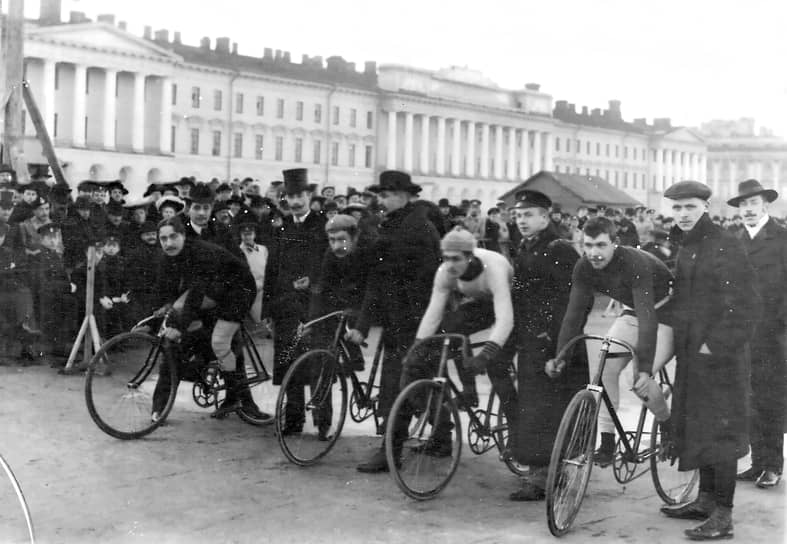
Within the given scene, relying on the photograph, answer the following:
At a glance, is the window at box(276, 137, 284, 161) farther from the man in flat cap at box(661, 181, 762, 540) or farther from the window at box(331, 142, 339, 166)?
the man in flat cap at box(661, 181, 762, 540)

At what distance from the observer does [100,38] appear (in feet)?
33.4

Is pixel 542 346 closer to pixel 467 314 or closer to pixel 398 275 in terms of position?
pixel 467 314

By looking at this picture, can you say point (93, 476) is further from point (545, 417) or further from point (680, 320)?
→ point (680, 320)

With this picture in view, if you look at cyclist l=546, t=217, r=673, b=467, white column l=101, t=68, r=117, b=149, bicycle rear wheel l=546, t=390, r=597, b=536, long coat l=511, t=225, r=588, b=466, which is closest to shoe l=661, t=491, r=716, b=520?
cyclist l=546, t=217, r=673, b=467

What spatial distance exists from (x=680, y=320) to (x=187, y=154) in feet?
22.2

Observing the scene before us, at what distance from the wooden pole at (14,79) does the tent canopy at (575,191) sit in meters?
4.55

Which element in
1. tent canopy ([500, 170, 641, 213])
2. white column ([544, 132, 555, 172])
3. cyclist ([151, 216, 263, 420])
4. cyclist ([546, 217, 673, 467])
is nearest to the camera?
cyclist ([546, 217, 673, 467])

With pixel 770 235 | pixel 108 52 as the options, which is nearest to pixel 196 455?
pixel 770 235

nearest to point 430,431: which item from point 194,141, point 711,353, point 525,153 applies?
point 711,353

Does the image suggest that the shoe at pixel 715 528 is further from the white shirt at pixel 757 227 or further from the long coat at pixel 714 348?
the white shirt at pixel 757 227

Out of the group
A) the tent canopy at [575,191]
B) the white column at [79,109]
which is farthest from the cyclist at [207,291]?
the white column at [79,109]

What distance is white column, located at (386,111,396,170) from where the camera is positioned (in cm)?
937

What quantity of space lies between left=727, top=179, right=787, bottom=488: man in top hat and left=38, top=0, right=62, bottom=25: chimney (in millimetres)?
6587

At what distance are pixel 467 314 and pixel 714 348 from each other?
1.58 m
